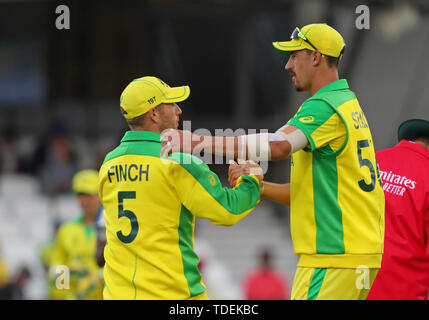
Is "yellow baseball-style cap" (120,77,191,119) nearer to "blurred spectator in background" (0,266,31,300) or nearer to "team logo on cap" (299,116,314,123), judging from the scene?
"team logo on cap" (299,116,314,123)

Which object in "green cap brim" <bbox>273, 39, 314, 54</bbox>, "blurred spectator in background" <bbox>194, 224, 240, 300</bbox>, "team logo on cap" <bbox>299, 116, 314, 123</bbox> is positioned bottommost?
"blurred spectator in background" <bbox>194, 224, 240, 300</bbox>

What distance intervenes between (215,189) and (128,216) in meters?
0.49

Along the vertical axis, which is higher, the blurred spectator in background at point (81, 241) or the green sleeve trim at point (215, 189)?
the green sleeve trim at point (215, 189)

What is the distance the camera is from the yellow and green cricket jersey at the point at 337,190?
4414 millimetres

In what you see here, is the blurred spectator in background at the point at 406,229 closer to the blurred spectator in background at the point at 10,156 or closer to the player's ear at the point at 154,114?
the player's ear at the point at 154,114

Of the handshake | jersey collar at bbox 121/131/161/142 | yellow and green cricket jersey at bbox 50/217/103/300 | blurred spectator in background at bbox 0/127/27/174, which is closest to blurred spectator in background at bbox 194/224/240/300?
blurred spectator in background at bbox 0/127/27/174

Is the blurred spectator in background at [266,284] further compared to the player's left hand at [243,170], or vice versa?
the blurred spectator in background at [266,284]

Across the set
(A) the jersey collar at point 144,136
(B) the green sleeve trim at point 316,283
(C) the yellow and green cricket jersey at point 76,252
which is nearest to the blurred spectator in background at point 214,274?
(C) the yellow and green cricket jersey at point 76,252

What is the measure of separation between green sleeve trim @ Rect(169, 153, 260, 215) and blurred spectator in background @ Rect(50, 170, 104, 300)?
9.44 ft

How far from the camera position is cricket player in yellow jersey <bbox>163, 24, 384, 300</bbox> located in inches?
172

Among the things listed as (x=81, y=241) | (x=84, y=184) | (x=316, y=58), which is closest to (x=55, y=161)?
(x=81, y=241)

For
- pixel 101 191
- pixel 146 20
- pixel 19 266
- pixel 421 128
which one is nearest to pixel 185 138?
pixel 101 191

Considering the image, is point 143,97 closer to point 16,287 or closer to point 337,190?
point 337,190

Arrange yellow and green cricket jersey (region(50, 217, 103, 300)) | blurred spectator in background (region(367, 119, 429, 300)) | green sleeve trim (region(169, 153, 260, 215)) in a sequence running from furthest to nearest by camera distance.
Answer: yellow and green cricket jersey (region(50, 217, 103, 300)) < blurred spectator in background (region(367, 119, 429, 300)) < green sleeve trim (region(169, 153, 260, 215))
